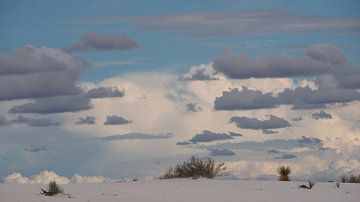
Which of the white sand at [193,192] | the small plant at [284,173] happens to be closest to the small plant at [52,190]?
the white sand at [193,192]

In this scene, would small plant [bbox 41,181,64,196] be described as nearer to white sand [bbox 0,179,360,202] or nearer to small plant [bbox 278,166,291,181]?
white sand [bbox 0,179,360,202]

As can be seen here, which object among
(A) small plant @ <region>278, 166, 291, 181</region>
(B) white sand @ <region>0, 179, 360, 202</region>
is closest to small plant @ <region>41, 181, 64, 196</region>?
(B) white sand @ <region>0, 179, 360, 202</region>

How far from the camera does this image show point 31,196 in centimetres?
2119

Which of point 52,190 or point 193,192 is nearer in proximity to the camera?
point 52,190

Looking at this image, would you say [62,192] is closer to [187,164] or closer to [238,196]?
[238,196]

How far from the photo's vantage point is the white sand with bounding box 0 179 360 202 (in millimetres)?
21094

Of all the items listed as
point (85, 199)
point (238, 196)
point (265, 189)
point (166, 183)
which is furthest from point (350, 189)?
point (85, 199)

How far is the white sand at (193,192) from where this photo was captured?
21.1m

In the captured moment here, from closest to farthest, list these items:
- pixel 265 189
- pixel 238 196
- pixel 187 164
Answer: pixel 238 196 < pixel 265 189 < pixel 187 164

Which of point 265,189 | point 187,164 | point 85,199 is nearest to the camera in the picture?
point 85,199

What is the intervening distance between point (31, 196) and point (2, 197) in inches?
31.5

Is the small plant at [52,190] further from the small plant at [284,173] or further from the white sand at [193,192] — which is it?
the small plant at [284,173]

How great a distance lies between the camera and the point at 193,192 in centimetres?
2280

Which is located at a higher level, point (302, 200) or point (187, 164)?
point (187, 164)
